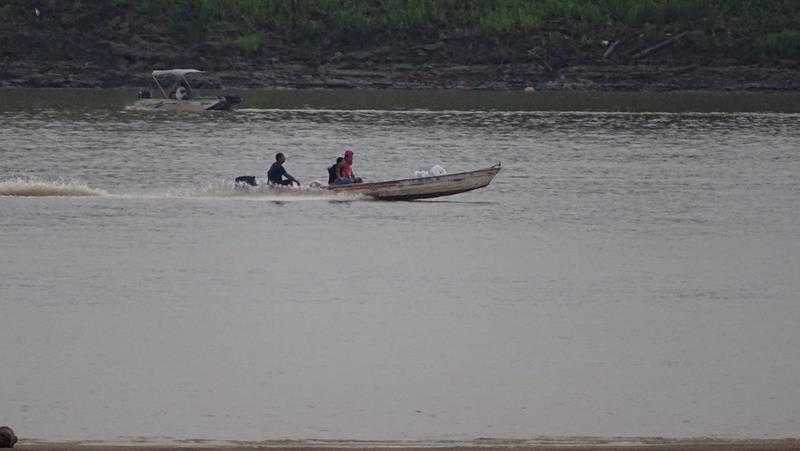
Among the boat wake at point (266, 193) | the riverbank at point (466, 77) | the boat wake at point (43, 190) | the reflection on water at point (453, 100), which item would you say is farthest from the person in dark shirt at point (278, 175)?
the riverbank at point (466, 77)

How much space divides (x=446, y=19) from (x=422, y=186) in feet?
238

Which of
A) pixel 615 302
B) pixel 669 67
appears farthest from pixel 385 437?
pixel 669 67

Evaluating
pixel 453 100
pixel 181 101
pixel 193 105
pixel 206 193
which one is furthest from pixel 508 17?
pixel 206 193

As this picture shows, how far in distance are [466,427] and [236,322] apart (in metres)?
8.04

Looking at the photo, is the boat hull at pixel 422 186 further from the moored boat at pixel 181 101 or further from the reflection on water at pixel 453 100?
the reflection on water at pixel 453 100

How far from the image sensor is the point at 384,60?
112125 mm

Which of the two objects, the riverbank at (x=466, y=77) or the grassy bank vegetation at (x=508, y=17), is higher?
the grassy bank vegetation at (x=508, y=17)

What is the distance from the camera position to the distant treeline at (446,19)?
112 meters

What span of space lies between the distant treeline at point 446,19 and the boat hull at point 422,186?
229 feet

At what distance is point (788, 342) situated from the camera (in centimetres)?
2480

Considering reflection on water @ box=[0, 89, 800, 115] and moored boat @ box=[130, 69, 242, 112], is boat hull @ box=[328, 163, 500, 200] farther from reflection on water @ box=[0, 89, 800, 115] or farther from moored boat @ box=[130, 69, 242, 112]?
reflection on water @ box=[0, 89, 800, 115]

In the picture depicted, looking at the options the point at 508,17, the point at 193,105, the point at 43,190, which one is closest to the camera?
the point at 43,190

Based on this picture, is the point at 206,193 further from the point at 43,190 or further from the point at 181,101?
the point at 181,101

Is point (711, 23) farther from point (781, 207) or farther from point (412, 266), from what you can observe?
point (412, 266)
